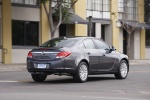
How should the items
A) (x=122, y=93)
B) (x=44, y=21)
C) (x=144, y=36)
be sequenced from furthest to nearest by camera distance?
(x=144, y=36) → (x=44, y=21) → (x=122, y=93)

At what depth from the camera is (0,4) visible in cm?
2992

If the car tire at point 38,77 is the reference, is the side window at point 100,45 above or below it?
above

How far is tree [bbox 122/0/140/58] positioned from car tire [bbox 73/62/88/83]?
2410 cm

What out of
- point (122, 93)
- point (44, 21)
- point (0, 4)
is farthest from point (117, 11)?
point (122, 93)

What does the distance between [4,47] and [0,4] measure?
2.81 m

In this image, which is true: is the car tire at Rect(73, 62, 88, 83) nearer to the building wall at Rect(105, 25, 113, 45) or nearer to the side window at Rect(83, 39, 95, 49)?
the side window at Rect(83, 39, 95, 49)

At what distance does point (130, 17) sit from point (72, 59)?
90.2 ft

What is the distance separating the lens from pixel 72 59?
49.8ft

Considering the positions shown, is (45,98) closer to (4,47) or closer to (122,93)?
(122,93)

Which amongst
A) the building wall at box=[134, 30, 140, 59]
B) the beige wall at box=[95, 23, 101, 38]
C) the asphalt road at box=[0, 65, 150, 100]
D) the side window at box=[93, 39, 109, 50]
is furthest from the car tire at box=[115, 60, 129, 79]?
the building wall at box=[134, 30, 140, 59]

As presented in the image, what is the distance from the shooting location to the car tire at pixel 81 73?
15328 mm

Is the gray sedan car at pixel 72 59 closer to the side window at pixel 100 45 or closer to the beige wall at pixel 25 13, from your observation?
the side window at pixel 100 45

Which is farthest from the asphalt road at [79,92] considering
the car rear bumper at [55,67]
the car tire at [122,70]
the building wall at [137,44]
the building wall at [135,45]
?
the building wall at [137,44]

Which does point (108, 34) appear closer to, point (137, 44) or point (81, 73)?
point (137, 44)
